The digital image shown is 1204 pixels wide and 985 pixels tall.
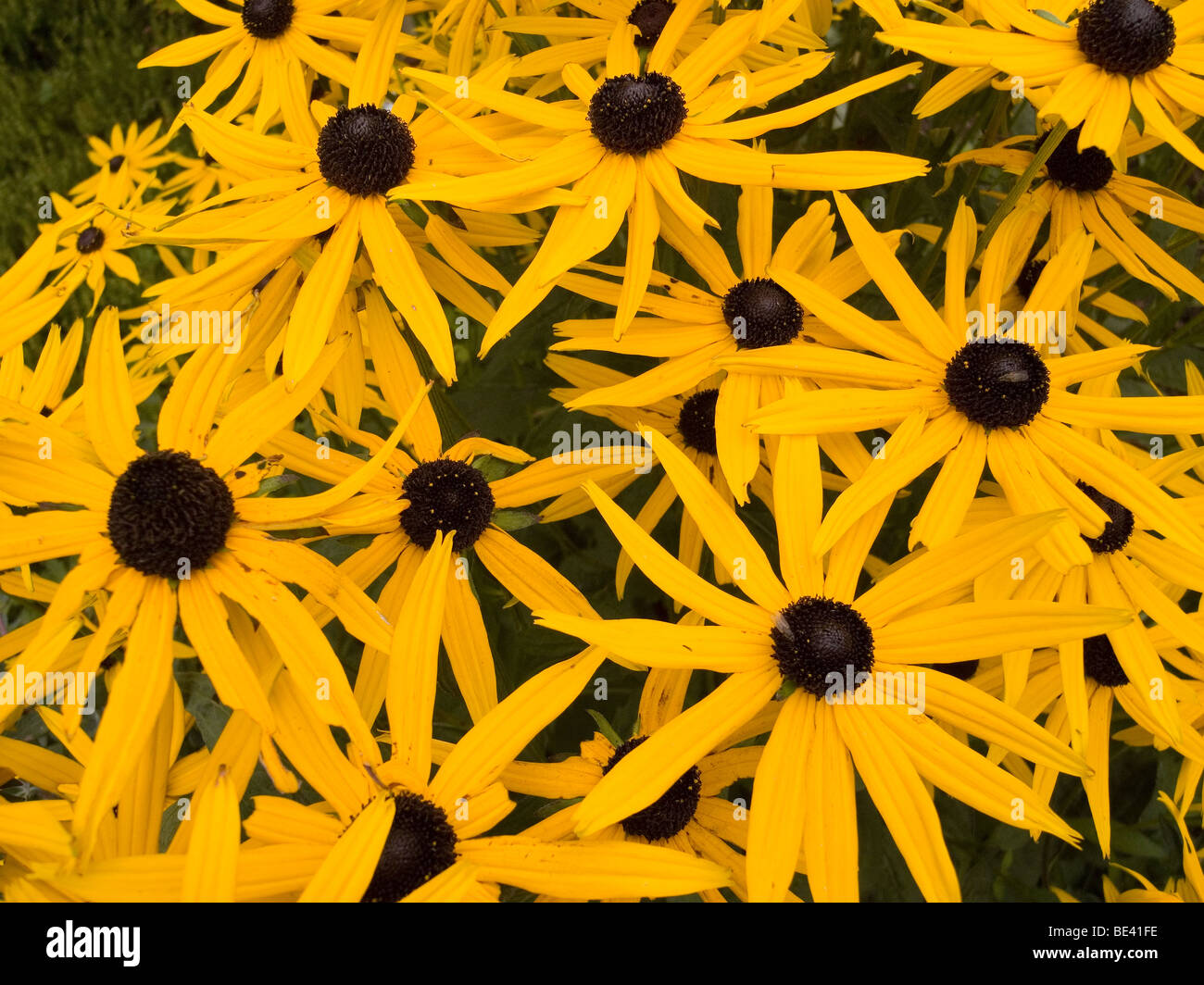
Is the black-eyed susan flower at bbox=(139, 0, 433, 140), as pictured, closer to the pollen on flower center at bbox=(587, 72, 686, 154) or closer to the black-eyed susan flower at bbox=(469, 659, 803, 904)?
the pollen on flower center at bbox=(587, 72, 686, 154)

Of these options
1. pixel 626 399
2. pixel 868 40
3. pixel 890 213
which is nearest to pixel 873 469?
pixel 626 399

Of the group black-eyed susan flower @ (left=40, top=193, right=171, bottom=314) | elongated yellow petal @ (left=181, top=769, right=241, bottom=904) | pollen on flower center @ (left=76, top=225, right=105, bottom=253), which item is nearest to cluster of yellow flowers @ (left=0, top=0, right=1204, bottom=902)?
elongated yellow petal @ (left=181, top=769, right=241, bottom=904)

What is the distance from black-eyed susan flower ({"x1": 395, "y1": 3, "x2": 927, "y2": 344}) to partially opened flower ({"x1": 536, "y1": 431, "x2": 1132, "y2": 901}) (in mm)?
256

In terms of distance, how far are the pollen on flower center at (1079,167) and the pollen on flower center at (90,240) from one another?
1.98 meters

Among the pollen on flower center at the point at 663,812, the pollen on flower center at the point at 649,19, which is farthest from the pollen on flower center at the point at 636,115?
the pollen on flower center at the point at 663,812

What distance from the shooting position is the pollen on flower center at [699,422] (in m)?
1.32

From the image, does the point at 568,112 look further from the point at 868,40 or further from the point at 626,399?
the point at 868,40

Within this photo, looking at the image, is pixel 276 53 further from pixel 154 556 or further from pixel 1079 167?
pixel 1079 167

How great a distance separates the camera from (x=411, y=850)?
31.7 inches

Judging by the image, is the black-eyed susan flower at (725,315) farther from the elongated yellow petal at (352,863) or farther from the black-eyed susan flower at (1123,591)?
the elongated yellow petal at (352,863)

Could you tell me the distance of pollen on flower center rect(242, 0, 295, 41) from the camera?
1.46 metres

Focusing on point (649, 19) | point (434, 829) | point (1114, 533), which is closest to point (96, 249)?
point (649, 19)
